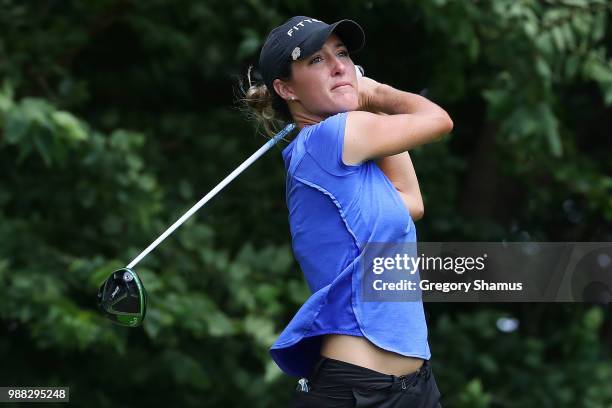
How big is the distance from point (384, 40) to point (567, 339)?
200 cm

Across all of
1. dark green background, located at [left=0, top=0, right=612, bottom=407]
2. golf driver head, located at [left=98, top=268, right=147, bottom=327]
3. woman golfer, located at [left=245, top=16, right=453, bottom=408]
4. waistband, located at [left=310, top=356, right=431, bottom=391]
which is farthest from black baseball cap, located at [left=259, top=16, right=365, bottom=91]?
dark green background, located at [left=0, top=0, right=612, bottom=407]

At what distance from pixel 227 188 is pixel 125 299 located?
375 cm

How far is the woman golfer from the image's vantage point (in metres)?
2.80

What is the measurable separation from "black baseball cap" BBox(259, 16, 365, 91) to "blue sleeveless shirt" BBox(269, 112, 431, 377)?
181 millimetres

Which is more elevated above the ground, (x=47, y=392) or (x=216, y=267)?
(x=216, y=267)

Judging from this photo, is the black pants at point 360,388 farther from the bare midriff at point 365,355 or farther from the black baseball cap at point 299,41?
the black baseball cap at point 299,41

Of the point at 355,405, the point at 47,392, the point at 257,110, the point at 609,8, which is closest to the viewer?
the point at 355,405

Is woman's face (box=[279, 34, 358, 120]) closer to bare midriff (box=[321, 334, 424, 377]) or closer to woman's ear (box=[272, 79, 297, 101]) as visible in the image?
woman's ear (box=[272, 79, 297, 101])

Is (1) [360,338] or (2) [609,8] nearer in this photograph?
(1) [360,338]

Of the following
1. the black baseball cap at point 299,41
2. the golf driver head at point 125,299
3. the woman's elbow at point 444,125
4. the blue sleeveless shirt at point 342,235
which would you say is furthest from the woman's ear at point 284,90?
the golf driver head at point 125,299

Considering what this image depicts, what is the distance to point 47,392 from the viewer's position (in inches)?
234

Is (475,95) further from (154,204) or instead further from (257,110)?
(257,110)

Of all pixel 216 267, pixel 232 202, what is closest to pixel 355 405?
pixel 216 267

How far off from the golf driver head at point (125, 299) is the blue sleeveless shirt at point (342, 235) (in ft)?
1.23
